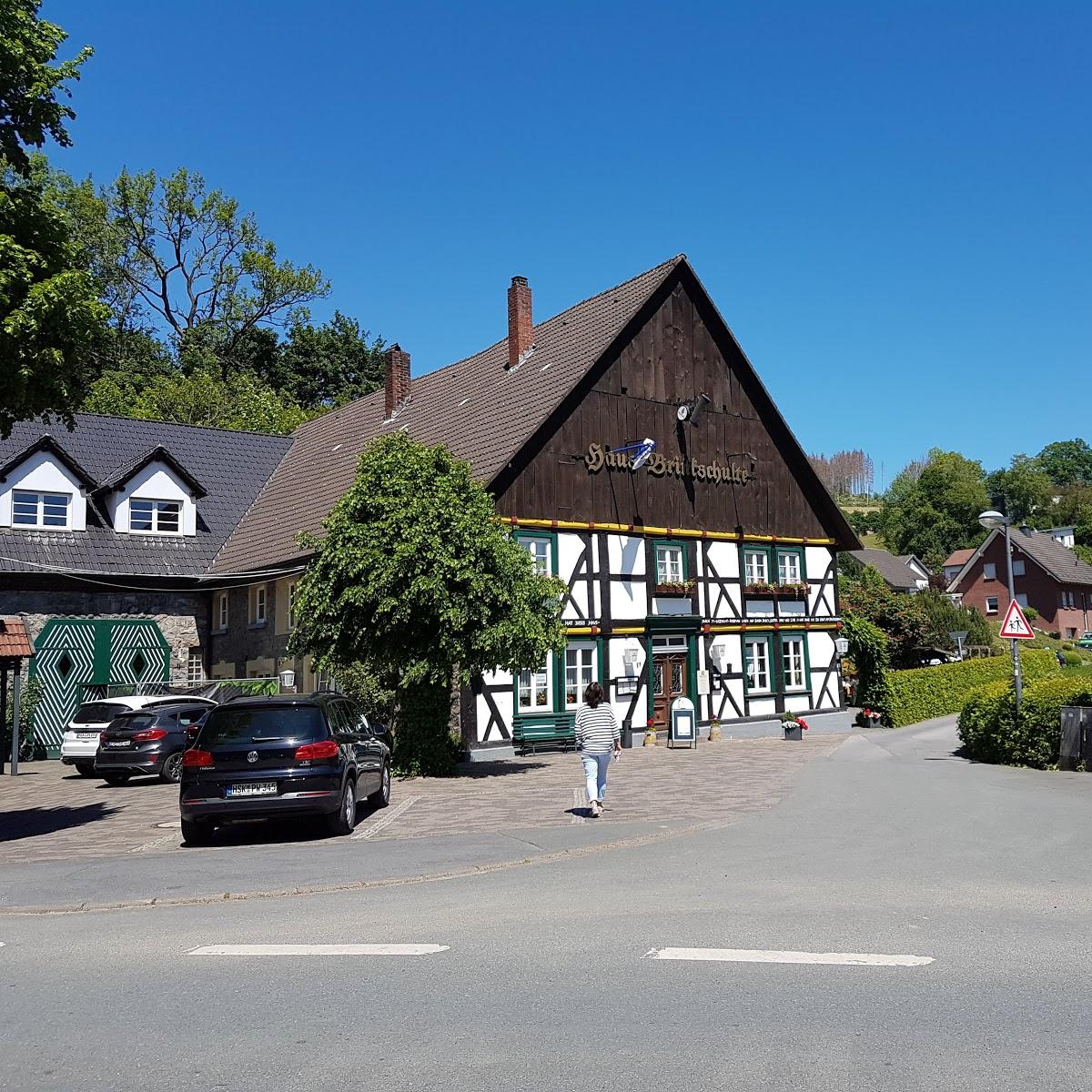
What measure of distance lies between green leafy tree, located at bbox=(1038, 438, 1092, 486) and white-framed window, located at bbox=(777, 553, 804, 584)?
4953 inches

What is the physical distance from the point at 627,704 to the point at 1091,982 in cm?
2080

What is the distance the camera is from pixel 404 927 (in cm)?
750

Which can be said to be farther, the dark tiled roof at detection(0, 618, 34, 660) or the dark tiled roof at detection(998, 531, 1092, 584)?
the dark tiled roof at detection(998, 531, 1092, 584)

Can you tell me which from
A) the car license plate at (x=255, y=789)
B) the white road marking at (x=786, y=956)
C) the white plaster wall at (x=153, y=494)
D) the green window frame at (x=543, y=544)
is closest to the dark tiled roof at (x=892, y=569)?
the green window frame at (x=543, y=544)

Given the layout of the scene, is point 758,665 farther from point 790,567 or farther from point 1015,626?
point 1015,626

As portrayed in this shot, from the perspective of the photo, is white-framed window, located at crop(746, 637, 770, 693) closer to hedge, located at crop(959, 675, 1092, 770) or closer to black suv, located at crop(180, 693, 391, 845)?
hedge, located at crop(959, 675, 1092, 770)

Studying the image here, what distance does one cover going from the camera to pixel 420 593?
698 inches

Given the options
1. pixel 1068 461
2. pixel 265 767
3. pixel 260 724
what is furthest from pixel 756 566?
pixel 1068 461

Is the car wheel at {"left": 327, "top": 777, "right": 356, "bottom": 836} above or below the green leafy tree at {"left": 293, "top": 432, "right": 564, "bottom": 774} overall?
below

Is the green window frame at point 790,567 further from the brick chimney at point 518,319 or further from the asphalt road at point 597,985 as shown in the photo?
the asphalt road at point 597,985

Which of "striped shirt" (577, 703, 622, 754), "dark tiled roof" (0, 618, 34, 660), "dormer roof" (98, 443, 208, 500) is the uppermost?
"dormer roof" (98, 443, 208, 500)

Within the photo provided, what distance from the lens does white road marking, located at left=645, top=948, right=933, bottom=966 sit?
612 centimetres

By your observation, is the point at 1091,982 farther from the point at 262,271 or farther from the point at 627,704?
the point at 262,271

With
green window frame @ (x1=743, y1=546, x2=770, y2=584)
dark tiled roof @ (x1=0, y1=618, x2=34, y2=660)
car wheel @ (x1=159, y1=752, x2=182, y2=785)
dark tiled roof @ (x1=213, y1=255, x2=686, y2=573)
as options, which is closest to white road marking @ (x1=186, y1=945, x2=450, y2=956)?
car wheel @ (x1=159, y1=752, x2=182, y2=785)
